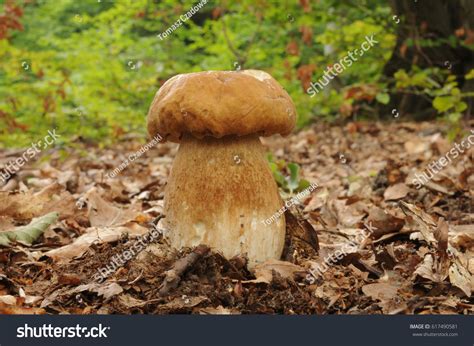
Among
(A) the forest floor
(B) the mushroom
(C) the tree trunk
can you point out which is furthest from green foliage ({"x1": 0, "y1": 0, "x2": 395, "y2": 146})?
(B) the mushroom

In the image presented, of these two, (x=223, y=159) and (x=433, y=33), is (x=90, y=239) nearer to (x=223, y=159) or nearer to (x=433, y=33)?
(x=223, y=159)

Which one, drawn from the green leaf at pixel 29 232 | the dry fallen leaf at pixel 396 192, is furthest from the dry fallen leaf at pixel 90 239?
the dry fallen leaf at pixel 396 192

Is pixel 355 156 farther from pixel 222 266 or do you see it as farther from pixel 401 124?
pixel 222 266

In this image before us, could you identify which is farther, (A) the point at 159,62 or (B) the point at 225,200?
(A) the point at 159,62

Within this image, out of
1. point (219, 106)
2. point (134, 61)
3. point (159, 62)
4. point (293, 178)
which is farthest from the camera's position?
point (159, 62)

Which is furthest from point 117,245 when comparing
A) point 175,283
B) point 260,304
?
point 260,304

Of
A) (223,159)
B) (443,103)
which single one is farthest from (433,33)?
(223,159)

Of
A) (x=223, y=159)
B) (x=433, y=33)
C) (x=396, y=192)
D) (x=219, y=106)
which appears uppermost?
(x=433, y=33)
